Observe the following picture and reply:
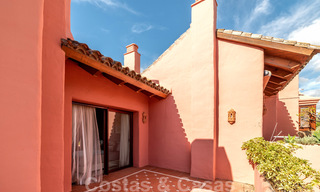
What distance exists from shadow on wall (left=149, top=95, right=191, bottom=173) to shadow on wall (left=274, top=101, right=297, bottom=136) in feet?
21.8

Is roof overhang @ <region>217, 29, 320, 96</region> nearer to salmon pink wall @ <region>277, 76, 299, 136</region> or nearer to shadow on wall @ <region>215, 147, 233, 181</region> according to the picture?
shadow on wall @ <region>215, 147, 233, 181</region>

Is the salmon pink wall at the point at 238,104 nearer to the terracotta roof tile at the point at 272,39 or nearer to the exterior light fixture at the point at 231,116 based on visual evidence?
the exterior light fixture at the point at 231,116

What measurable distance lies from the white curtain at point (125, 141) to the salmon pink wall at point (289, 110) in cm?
886

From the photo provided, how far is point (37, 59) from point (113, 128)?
465cm

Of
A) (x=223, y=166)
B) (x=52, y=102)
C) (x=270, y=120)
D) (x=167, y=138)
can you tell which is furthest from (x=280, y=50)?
(x=52, y=102)

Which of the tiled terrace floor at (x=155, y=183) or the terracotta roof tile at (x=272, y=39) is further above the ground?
the terracotta roof tile at (x=272, y=39)

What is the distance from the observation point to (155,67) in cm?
739

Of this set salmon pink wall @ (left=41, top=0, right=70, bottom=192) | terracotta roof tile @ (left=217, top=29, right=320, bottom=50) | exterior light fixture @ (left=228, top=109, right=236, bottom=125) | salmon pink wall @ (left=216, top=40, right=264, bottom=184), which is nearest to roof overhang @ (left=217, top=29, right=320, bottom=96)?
terracotta roof tile @ (left=217, top=29, right=320, bottom=50)

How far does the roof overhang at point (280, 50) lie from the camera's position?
169 inches

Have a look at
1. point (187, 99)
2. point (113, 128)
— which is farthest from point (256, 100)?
point (113, 128)

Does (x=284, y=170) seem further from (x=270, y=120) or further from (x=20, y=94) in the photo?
(x=270, y=120)

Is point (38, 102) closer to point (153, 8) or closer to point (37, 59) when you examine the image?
point (37, 59)

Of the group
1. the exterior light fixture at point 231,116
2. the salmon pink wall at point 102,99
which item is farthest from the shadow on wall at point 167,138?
the exterior light fixture at point 231,116

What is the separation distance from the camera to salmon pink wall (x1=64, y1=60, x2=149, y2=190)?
163 inches
